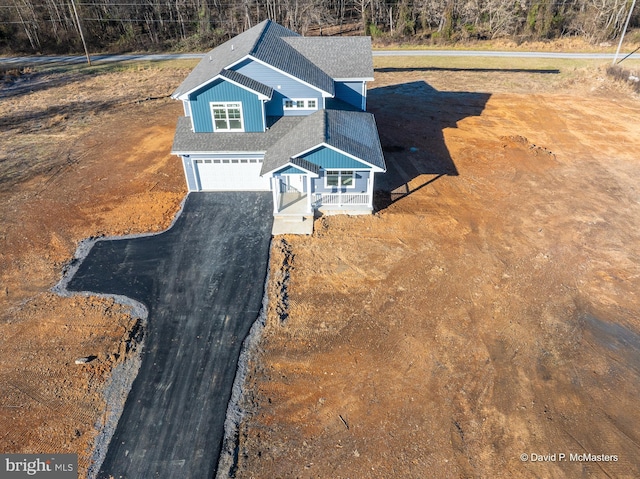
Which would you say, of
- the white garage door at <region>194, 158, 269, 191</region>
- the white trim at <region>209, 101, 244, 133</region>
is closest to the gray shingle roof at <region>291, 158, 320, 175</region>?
the white garage door at <region>194, 158, 269, 191</region>

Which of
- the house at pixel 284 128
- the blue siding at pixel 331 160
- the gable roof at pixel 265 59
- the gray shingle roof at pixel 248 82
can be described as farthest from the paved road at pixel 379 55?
the blue siding at pixel 331 160

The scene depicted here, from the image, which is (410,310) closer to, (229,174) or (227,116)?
(229,174)

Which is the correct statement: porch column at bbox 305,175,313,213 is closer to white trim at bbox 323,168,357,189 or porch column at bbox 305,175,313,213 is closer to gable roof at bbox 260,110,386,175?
white trim at bbox 323,168,357,189

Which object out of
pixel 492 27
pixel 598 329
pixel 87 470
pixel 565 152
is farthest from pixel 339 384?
pixel 492 27

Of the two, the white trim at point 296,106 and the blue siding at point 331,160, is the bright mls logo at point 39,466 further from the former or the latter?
the white trim at point 296,106

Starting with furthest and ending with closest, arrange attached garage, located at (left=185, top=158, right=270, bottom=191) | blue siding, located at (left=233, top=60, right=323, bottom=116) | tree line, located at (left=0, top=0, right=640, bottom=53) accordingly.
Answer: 1. tree line, located at (left=0, top=0, right=640, bottom=53)
2. attached garage, located at (left=185, top=158, right=270, bottom=191)
3. blue siding, located at (left=233, top=60, right=323, bottom=116)

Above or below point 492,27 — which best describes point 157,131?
below

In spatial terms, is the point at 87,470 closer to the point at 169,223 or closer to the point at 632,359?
the point at 169,223
